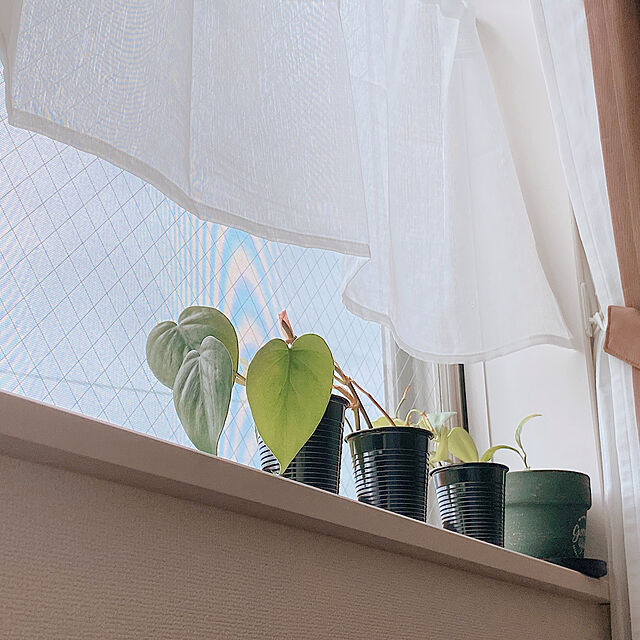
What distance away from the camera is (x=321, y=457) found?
95cm

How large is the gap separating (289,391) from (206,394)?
98 mm

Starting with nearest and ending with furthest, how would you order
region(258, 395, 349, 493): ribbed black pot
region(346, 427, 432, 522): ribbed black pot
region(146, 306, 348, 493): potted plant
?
1. region(146, 306, 348, 493): potted plant
2. region(258, 395, 349, 493): ribbed black pot
3. region(346, 427, 432, 522): ribbed black pot

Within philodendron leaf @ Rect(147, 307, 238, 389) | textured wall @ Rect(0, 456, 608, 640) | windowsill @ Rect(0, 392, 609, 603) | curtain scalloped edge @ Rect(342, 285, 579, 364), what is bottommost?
textured wall @ Rect(0, 456, 608, 640)

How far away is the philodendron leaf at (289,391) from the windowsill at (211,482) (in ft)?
0.20

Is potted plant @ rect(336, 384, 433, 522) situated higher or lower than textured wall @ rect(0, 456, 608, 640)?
higher

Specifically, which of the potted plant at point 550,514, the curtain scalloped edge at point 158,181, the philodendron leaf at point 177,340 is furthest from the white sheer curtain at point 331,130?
the potted plant at point 550,514

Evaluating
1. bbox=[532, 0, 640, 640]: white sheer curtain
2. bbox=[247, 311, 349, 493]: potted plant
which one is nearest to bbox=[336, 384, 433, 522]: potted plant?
bbox=[247, 311, 349, 493]: potted plant

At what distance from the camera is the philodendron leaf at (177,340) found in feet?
2.69

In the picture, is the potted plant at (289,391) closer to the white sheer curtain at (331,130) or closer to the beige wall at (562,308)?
the white sheer curtain at (331,130)

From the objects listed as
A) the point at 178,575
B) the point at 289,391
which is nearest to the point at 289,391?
the point at 289,391

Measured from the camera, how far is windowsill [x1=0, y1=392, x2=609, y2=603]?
1.83 feet

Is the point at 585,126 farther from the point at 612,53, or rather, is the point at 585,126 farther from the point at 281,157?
the point at 281,157

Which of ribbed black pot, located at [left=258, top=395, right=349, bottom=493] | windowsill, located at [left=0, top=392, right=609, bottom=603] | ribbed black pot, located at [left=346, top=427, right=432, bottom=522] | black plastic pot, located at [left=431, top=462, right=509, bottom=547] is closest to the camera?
windowsill, located at [left=0, top=392, right=609, bottom=603]

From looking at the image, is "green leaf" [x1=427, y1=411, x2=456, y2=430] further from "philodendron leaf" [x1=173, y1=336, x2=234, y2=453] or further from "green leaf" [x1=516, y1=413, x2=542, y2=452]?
"philodendron leaf" [x1=173, y1=336, x2=234, y2=453]
